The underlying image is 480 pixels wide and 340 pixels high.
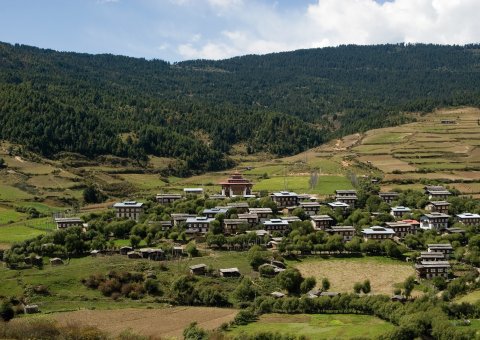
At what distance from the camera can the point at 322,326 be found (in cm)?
4597

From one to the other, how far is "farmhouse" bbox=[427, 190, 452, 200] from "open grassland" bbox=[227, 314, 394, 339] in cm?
4204

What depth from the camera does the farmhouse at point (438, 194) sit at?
86575 mm

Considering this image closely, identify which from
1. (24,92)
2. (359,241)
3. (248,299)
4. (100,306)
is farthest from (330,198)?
(24,92)

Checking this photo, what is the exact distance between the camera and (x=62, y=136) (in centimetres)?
13000

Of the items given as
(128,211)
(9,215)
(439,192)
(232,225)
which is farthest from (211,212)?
(439,192)

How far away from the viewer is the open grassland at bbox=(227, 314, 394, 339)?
143ft

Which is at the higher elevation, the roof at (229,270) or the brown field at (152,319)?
the roof at (229,270)

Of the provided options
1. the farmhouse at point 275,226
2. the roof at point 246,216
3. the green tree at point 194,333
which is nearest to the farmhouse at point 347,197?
the farmhouse at point 275,226

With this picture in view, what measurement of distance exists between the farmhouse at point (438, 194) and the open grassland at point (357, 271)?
25961 millimetres

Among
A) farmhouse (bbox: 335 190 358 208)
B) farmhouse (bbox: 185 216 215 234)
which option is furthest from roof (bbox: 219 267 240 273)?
farmhouse (bbox: 335 190 358 208)

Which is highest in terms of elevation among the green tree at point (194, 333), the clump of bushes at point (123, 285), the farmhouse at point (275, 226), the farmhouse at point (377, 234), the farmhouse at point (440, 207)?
the farmhouse at point (440, 207)

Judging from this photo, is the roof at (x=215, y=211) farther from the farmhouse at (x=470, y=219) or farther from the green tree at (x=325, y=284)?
the farmhouse at (x=470, y=219)

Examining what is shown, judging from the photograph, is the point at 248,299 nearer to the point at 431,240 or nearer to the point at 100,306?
the point at 100,306

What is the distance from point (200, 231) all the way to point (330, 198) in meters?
23.2
